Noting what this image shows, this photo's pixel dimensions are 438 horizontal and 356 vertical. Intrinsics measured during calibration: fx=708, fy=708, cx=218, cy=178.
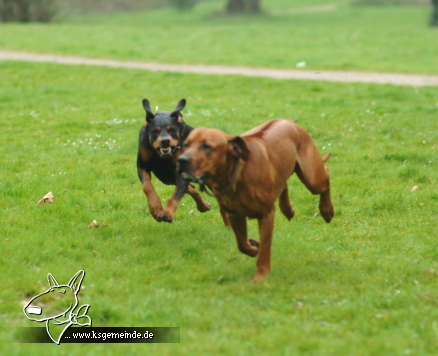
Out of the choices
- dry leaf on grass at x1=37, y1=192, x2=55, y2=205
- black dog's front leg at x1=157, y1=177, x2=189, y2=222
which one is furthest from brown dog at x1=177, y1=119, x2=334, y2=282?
dry leaf on grass at x1=37, y1=192, x2=55, y2=205

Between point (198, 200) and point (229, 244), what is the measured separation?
96 cm

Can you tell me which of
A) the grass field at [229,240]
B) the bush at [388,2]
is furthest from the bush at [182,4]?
the grass field at [229,240]

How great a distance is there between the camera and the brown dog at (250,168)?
534 centimetres

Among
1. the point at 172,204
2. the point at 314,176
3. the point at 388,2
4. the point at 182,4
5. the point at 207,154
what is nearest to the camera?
the point at 207,154

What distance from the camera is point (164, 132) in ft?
23.0

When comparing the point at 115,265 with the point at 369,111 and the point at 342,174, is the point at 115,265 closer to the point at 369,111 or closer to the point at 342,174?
the point at 342,174

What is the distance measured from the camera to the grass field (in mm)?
4934

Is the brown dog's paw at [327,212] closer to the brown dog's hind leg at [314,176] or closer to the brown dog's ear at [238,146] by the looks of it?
the brown dog's hind leg at [314,176]

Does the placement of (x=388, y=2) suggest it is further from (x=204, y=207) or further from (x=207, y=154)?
(x=207, y=154)

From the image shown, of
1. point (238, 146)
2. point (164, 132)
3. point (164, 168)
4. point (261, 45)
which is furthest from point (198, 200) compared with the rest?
point (261, 45)

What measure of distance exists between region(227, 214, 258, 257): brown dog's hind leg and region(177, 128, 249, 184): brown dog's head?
59 centimetres

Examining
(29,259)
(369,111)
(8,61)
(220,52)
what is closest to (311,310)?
(29,259)

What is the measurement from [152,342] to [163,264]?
1603 mm

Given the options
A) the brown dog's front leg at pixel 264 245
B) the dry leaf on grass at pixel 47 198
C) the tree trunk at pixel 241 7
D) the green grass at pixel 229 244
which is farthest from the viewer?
the tree trunk at pixel 241 7
